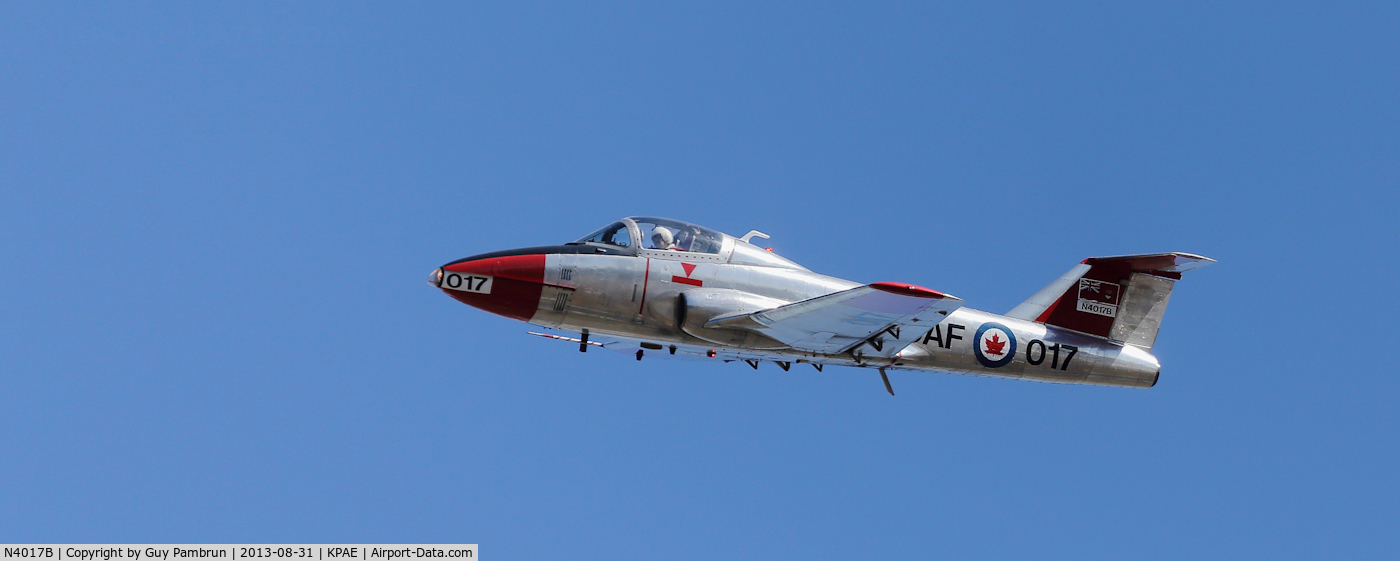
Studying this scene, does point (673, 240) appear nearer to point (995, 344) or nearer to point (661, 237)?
point (661, 237)

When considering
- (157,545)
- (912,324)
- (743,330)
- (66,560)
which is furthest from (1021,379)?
(66,560)

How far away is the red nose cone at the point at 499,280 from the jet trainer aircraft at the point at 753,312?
0.05ft

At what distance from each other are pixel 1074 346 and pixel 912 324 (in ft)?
16.3

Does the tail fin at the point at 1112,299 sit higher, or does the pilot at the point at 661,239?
the pilot at the point at 661,239

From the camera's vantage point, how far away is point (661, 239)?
1950cm

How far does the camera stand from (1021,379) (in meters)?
21.6

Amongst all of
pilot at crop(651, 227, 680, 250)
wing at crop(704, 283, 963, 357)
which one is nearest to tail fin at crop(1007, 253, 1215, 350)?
wing at crop(704, 283, 963, 357)

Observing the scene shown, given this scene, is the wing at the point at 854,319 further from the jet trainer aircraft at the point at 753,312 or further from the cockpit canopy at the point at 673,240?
the cockpit canopy at the point at 673,240

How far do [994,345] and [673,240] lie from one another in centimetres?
636

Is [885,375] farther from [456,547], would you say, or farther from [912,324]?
[456,547]

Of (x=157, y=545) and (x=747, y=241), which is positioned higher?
(x=747, y=241)
